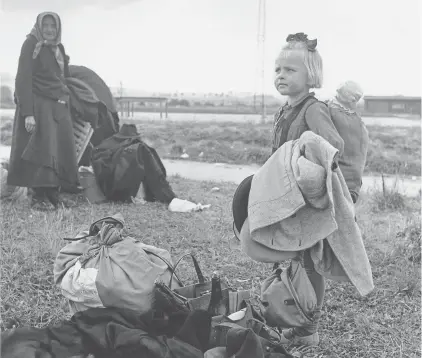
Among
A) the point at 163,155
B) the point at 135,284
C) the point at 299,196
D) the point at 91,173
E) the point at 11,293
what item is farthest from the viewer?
the point at 163,155

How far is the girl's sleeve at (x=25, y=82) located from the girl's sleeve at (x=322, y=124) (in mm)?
3677

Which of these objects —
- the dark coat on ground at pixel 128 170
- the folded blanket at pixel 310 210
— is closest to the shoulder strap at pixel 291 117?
the folded blanket at pixel 310 210

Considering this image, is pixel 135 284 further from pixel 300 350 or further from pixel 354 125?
pixel 354 125

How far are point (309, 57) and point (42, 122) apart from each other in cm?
365

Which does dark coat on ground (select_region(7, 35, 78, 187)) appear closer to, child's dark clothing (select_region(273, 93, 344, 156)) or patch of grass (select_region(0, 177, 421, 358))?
patch of grass (select_region(0, 177, 421, 358))

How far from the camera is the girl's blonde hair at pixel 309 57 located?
3008mm

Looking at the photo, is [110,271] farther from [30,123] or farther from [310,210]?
[30,123]

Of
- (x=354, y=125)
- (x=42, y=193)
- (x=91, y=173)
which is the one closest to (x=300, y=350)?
(x=354, y=125)

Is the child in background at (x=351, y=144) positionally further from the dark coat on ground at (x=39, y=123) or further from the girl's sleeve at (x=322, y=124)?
the dark coat on ground at (x=39, y=123)

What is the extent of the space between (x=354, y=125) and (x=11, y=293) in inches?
96.6

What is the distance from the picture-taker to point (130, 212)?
18.8 ft

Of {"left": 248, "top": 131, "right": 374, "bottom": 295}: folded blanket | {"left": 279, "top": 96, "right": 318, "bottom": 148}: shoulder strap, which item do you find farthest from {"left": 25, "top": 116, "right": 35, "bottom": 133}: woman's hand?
{"left": 248, "top": 131, "right": 374, "bottom": 295}: folded blanket

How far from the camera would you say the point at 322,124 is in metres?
2.92

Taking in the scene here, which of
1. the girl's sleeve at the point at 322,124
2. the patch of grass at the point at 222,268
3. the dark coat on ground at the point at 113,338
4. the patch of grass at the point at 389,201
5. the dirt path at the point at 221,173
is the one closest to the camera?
the dark coat on ground at the point at 113,338
